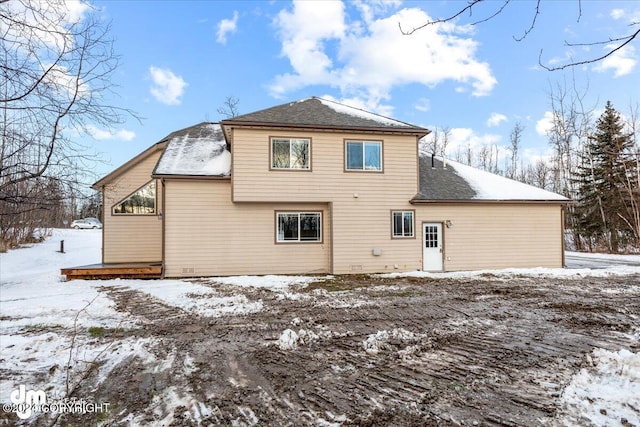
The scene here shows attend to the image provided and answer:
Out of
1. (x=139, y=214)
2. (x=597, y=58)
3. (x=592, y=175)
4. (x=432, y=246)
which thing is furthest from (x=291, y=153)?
(x=592, y=175)

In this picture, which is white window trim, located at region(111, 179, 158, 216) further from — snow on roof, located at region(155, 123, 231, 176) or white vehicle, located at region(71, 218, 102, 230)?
white vehicle, located at region(71, 218, 102, 230)

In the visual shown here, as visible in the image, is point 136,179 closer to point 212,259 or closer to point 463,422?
point 212,259

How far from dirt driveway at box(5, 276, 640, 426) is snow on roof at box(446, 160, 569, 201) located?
573cm

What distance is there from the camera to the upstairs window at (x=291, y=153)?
11.7 m

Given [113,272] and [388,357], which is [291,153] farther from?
[388,357]

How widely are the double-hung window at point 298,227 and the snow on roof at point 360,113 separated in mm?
4206

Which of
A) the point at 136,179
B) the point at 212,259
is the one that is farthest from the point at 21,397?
the point at 136,179

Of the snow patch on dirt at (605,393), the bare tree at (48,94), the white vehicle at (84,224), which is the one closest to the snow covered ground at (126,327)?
the snow patch on dirt at (605,393)

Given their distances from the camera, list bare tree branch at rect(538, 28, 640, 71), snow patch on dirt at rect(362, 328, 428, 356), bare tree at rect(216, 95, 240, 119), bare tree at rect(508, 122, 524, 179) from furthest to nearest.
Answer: bare tree at rect(508, 122, 524, 179), bare tree at rect(216, 95, 240, 119), snow patch on dirt at rect(362, 328, 428, 356), bare tree branch at rect(538, 28, 640, 71)

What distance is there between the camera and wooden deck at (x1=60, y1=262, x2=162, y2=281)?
11039 millimetres

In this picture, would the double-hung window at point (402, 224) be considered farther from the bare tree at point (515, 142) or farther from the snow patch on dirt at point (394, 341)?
the bare tree at point (515, 142)

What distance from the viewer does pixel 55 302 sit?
7617mm

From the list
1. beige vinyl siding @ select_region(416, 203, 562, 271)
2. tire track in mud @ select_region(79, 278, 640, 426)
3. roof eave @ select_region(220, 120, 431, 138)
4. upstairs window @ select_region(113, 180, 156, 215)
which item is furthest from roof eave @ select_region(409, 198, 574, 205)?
upstairs window @ select_region(113, 180, 156, 215)

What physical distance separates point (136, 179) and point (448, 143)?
3389 cm
